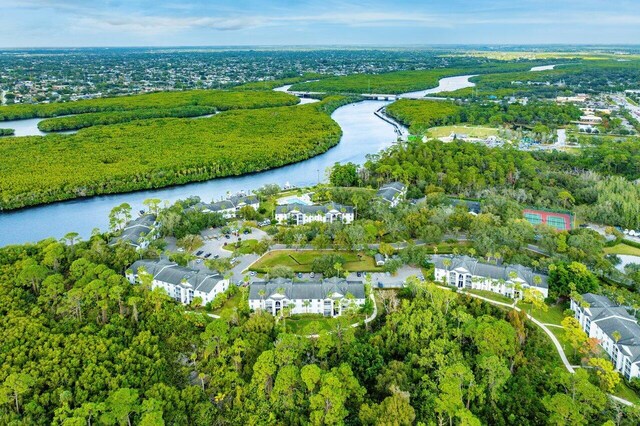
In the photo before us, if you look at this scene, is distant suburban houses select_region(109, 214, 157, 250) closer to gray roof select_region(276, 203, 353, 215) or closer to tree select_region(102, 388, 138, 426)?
gray roof select_region(276, 203, 353, 215)

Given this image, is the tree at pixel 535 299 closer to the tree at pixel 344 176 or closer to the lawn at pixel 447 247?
the lawn at pixel 447 247

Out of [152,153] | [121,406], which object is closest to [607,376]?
[121,406]

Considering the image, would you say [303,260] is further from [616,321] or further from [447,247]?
[616,321]

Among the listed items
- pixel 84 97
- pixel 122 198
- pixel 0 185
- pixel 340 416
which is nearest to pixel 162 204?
pixel 122 198

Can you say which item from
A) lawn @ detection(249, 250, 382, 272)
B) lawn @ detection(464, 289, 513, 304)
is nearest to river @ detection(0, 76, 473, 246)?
lawn @ detection(249, 250, 382, 272)

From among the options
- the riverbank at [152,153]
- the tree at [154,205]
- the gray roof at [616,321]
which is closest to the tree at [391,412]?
the gray roof at [616,321]

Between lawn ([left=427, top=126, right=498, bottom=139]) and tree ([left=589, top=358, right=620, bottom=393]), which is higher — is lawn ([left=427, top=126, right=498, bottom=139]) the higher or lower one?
the higher one

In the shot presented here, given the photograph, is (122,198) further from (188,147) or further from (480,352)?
(480,352)
